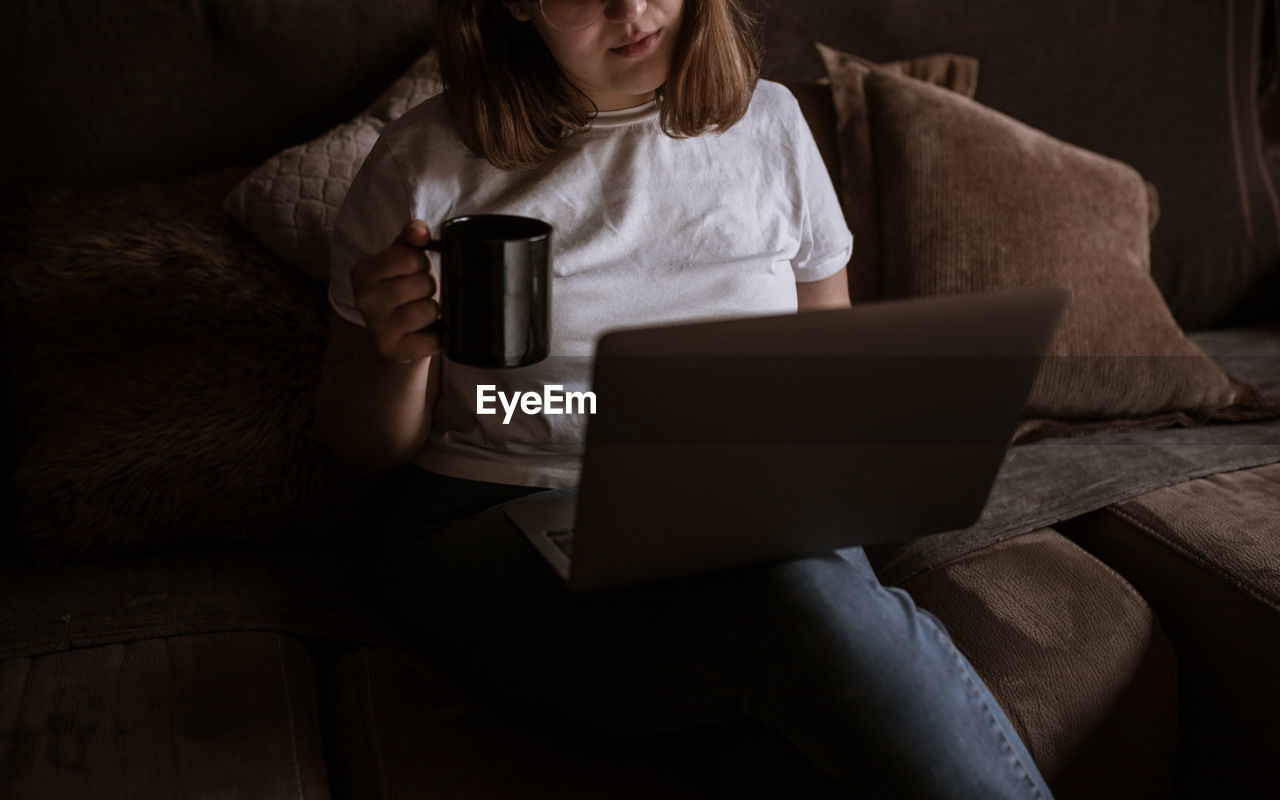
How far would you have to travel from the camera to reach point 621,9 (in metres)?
1.01

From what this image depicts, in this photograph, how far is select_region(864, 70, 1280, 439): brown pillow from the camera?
4.98ft

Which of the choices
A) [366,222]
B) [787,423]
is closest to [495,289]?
[787,423]

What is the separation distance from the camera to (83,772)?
87 centimetres

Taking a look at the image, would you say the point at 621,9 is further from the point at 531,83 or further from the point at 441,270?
the point at 441,270

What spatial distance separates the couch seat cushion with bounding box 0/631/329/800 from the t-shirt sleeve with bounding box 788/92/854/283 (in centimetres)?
72

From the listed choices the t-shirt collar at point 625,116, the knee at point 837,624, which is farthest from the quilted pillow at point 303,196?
the knee at point 837,624

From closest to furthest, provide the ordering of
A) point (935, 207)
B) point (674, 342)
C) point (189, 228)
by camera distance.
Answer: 1. point (674, 342)
2. point (189, 228)
3. point (935, 207)

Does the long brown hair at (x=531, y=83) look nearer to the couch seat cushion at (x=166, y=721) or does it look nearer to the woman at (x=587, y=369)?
the woman at (x=587, y=369)

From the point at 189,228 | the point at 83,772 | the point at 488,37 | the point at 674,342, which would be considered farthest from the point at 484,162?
the point at 83,772

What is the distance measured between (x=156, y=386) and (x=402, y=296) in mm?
499

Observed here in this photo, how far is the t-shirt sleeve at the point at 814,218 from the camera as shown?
1202 millimetres

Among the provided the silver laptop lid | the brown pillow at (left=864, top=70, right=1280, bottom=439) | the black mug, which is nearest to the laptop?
the silver laptop lid

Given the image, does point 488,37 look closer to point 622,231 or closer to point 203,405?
point 622,231

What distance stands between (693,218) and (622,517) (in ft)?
1.57
